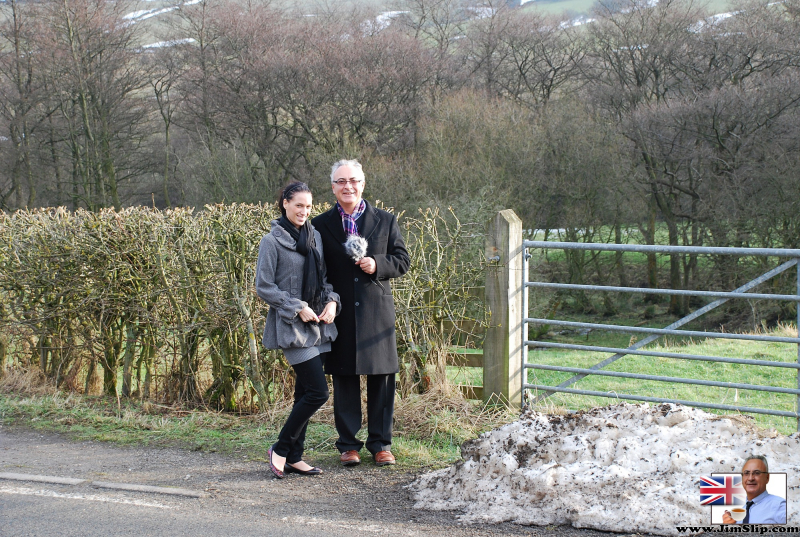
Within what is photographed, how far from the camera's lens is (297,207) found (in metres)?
4.60

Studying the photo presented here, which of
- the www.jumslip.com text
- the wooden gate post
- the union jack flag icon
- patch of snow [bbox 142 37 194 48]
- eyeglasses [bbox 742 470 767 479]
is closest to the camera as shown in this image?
the www.jumslip.com text

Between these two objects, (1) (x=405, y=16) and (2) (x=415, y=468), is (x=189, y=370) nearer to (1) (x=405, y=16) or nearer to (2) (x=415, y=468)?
(2) (x=415, y=468)

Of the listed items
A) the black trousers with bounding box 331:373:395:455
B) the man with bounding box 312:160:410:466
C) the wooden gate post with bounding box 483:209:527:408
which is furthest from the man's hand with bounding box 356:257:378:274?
the wooden gate post with bounding box 483:209:527:408

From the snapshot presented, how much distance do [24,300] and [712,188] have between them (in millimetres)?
21277

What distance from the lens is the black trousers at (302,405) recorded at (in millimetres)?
4578

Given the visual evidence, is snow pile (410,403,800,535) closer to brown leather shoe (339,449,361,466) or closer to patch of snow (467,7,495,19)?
brown leather shoe (339,449,361,466)

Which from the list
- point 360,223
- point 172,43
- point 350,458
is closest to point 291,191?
point 360,223

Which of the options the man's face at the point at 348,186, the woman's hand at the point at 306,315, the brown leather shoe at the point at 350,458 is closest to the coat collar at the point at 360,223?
the man's face at the point at 348,186

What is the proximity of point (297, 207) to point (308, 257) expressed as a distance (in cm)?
33

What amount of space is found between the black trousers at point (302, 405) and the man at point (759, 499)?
Result: 240cm

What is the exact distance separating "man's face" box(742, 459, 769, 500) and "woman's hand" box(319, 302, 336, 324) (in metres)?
2.51

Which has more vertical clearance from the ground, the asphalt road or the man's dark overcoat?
the man's dark overcoat

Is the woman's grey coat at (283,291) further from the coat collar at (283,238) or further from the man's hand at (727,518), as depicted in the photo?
the man's hand at (727,518)

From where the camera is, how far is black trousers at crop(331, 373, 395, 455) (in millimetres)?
4953
